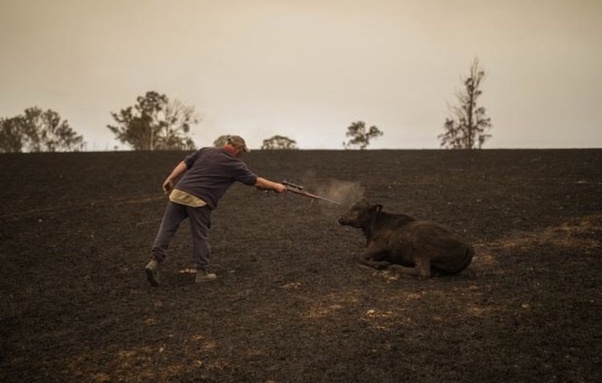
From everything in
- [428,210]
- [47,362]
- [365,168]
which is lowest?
[47,362]

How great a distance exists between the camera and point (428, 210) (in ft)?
41.1

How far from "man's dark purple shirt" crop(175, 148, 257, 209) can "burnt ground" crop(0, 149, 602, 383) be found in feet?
4.59

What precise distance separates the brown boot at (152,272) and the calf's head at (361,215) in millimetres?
3172

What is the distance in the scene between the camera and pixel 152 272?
7176 millimetres

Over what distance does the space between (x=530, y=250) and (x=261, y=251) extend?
4.92 m

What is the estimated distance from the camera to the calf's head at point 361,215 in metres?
8.52

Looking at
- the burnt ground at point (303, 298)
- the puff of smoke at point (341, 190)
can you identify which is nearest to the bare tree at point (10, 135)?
the burnt ground at point (303, 298)

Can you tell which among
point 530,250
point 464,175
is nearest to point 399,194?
point 464,175

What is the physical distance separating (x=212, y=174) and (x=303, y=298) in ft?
7.83

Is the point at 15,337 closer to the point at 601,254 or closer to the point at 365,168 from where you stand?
the point at 601,254

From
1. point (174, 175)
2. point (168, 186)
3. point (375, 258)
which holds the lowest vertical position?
point (375, 258)

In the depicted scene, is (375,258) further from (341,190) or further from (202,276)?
(341,190)

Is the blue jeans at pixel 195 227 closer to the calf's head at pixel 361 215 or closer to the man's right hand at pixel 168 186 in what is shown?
the man's right hand at pixel 168 186

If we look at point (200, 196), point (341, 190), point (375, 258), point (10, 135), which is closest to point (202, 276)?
point (200, 196)
